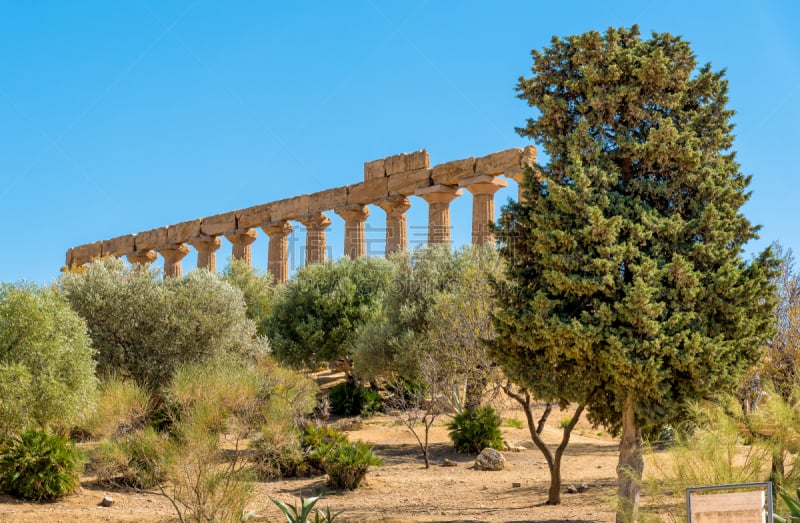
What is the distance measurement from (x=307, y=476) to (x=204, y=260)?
83.5 feet

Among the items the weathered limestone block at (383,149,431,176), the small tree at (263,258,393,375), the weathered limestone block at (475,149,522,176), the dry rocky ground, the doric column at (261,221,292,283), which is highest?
the weathered limestone block at (383,149,431,176)

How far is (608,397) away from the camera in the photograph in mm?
10219

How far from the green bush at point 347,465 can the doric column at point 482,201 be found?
13.9 m

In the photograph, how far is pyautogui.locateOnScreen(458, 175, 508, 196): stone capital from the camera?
2720 centimetres

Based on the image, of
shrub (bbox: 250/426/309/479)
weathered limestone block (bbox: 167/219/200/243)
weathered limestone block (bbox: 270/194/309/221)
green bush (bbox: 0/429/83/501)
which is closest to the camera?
green bush (bbox: 0/429/83/501)

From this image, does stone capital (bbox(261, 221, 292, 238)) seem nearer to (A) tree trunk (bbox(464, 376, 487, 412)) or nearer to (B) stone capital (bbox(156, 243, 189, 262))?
(B) stone capital (bbox(156, 243, 189, 262))

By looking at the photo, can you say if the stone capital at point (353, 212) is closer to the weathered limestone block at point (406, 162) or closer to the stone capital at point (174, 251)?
the weathered limestone block at point (406, 162)

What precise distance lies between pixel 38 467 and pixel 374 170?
813 inches

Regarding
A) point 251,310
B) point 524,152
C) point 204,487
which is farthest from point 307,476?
point 251,310

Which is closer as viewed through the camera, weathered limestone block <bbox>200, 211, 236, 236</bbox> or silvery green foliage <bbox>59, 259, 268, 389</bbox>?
silvery green foliage <bbox>59, 259, 268, 389</bbox>

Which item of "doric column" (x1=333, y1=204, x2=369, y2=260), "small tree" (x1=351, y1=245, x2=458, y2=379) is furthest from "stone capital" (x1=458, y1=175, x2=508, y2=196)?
"doric column" (x1=333, y1=204, x2=369, y2=260)

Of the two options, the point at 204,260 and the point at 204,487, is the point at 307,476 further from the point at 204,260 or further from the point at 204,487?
the point at 204,260

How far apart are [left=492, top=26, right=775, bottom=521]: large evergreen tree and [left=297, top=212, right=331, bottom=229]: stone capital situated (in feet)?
79.0

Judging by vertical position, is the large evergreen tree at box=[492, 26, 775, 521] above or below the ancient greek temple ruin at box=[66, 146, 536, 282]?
below
